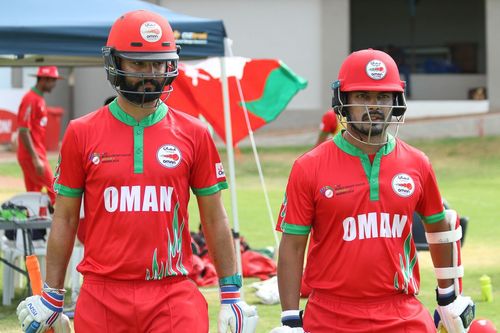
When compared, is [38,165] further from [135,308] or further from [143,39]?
[135,308]

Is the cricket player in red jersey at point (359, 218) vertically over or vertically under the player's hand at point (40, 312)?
over

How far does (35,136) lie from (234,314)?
861 centimetres

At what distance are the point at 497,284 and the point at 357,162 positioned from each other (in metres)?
6.53

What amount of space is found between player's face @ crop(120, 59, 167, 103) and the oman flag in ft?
24.9

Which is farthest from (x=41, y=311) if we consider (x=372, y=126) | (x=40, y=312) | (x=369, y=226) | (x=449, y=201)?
(x=449, y=201)

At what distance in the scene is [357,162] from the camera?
16.5ft

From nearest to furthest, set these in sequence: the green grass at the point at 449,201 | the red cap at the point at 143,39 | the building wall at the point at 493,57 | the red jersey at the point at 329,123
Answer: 1. the red cap at the point at 143,39
2. the green grass at the point at 449,201
3. the red jersey at the point at 329,123
4. the building wall at the point at 493,57

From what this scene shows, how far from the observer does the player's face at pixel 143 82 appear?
5020mm

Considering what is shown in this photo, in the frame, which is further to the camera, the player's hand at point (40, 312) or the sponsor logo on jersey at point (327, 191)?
the player's hand at point (40, 312)

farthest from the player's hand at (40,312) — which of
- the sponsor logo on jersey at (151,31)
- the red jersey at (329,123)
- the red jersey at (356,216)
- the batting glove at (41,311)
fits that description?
the red jersey at (329,123)

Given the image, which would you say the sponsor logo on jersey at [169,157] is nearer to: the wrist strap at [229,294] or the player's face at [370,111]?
the wrist strap at [229,294]

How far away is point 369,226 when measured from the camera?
4.93 metres

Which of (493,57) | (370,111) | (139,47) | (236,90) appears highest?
(493,57)

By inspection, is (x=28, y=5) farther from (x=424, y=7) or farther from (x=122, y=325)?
(x=424, y=7)
